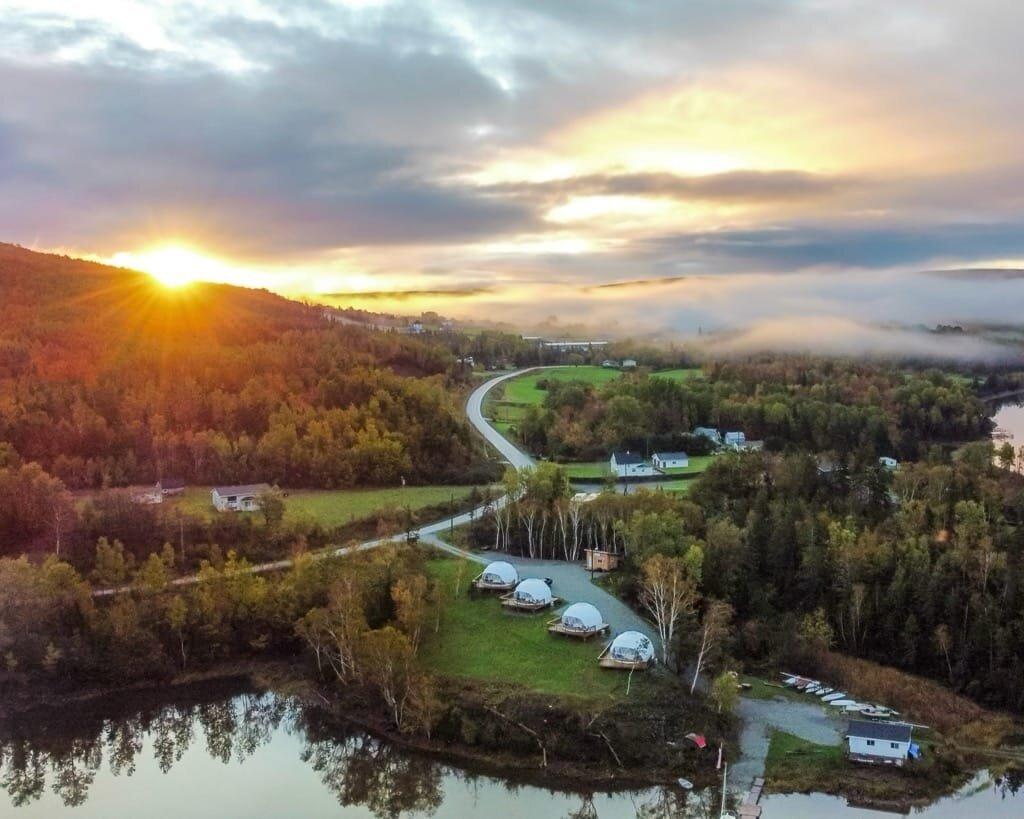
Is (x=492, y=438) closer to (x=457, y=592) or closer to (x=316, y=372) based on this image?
(x=316, y=372)

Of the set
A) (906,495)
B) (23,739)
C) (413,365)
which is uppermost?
(413,365)

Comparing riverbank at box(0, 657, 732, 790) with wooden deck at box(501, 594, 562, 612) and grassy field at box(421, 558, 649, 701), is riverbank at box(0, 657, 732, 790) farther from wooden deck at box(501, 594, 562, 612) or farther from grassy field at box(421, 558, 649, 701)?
wooden deck at box(501, 594, 562, 612)

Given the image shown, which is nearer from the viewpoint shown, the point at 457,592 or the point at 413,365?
the point at 457,592

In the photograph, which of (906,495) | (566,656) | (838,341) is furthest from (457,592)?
(838,341)

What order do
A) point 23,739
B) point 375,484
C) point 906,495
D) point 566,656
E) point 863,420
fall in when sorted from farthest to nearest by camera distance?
point 863,420 < point 375,484 < point 906,495 < point 566,656 < point 23,739

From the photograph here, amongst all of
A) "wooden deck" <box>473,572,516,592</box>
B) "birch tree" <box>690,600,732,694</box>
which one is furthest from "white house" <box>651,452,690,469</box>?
"birch tree" <box>690,600,732,694</box>

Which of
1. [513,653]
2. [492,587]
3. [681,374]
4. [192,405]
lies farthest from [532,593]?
[681,374]

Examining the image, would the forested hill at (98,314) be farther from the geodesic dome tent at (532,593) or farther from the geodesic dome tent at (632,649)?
the geodesic dome tent at (632,649)
